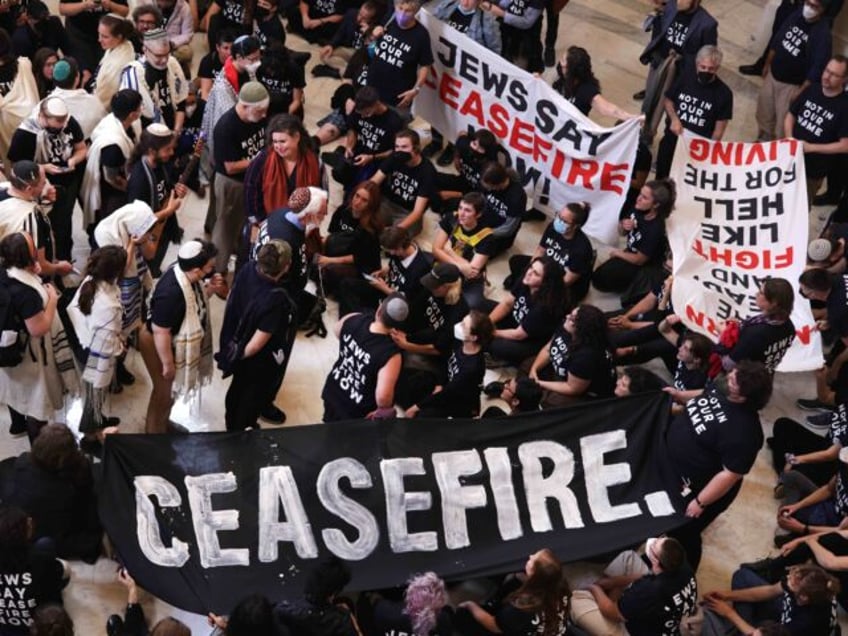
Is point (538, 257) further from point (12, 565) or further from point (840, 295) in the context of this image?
point (12, 565)

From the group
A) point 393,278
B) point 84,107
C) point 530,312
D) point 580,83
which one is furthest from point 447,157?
point 84,107

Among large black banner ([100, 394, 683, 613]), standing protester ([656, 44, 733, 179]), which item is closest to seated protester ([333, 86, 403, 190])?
standing protester ([656, 44, 733, 179])

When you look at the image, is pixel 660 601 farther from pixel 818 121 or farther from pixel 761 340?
pixel 818 121

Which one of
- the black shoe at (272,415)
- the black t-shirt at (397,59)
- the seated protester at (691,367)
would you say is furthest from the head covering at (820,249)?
the black shoe at (272,415)

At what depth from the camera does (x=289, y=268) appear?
26.5ft

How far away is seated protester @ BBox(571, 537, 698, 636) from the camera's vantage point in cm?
682

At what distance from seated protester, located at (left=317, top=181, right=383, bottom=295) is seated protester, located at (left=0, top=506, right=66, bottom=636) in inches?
135

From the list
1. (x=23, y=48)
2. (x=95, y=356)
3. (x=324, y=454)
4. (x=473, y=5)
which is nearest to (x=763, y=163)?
(x=473, y=5)

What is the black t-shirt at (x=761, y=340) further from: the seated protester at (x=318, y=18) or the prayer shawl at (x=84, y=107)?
the seated protester at (x=318, y=18)

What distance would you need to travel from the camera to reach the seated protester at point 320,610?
6152 mm

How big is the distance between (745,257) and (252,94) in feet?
12.3

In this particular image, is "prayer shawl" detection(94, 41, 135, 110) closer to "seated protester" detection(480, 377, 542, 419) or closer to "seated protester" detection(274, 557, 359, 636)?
"seated protester" detection(480, 377, 542, 419)

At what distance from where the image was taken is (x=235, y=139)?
9.02 meters

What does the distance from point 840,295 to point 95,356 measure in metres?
5.05
